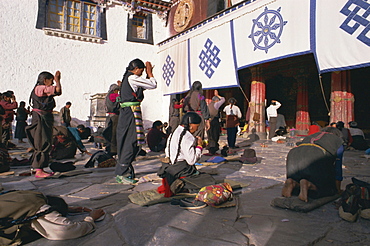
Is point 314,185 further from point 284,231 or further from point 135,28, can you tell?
point 135,28

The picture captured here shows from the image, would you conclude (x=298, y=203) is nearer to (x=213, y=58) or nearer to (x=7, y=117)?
(x=7, y=117)

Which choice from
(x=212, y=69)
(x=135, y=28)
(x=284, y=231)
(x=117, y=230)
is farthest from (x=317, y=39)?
(x=135, y=28)

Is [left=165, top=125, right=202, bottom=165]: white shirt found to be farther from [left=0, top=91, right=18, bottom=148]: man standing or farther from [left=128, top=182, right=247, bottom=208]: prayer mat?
[left=0, top=91, right=18, bottom=148]: man standing

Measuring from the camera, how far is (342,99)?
7.97 meters

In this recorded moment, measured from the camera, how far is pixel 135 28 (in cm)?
1484

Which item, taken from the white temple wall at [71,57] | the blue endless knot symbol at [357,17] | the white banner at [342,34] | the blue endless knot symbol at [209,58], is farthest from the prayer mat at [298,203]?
the white temple wall at [71,57]

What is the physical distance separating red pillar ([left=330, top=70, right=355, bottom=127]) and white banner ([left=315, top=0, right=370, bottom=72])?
155 centimetres

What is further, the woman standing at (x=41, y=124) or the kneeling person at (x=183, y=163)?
the woman standing at (x=41, y=124)

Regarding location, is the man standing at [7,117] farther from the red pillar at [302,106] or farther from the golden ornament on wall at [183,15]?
the red pillar at [302,106]

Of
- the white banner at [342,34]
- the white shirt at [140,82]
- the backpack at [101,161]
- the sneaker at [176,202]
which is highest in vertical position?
the white banner at [342,34]

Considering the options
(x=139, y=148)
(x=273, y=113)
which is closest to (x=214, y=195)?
(x=139, y=148)

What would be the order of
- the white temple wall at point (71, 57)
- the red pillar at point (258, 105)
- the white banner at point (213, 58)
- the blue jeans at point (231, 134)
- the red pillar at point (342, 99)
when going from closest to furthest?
the blue jeans at point (231, 134)
the red pillar at point (342, 99)
the white banner at point (213, 58)
the red pillar at point (258, 105)
the white temple wall at point (71, 57)

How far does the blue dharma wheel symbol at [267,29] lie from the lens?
8000 mm

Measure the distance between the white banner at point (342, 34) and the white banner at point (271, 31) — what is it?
41 cm
